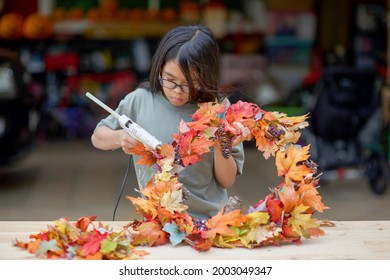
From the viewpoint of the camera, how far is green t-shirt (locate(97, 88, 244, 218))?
2.61 metres

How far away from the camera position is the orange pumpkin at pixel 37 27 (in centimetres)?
1045

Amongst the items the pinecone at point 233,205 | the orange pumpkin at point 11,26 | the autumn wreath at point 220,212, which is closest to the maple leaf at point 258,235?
the autumn wreath at point 220,212

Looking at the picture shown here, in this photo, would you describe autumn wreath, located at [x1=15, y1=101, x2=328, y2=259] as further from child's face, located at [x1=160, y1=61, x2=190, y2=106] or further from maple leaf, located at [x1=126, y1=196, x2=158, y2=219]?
child's face, located at [x1=160, y1=61, x2=190, y2=106]

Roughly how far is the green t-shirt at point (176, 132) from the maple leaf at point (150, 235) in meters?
0.30

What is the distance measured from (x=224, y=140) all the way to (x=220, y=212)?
21 cm

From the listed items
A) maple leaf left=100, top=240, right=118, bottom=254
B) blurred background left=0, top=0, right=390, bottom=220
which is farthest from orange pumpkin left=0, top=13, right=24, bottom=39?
maple leaf left=100, top=240, right=118, bottom=254

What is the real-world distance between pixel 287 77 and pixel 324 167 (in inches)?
141

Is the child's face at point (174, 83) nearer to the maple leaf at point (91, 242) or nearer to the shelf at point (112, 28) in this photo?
the maple leaf at point (91, 242)

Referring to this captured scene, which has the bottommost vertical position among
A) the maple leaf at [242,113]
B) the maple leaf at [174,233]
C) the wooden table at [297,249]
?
the wooden table at [297,249]

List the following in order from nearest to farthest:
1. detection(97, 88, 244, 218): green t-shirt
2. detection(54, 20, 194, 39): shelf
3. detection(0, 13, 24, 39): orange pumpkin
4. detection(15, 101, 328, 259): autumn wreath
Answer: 1. detection(15, 101, 328, 259): autumn wreath
2. detection(97, 88, 244, 218): green t-shirt
3. detection(0, 13, 24, 39): orange pumpkin
4. detection(54, 20, 194, 39): shelf

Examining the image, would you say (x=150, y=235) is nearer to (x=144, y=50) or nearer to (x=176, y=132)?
(x=176, y=132)

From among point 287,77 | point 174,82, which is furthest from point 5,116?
point 174,82

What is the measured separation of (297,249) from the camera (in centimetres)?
229

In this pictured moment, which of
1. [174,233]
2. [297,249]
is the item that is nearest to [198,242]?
[174,233]
